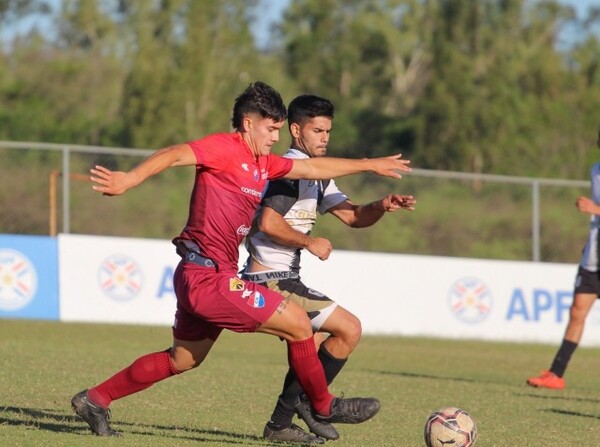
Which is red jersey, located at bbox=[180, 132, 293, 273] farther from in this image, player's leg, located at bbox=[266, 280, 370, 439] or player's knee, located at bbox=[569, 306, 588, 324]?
player's knee, located at bbox=[569, 306, 588, 324]

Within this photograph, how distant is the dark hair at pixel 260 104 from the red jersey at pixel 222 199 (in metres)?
0.21

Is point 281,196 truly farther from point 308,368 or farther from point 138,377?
point 138,377

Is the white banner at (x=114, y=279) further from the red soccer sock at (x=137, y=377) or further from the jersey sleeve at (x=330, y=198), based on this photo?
the red soccer sock at (x=137, y=377)

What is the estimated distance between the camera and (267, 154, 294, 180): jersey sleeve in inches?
296

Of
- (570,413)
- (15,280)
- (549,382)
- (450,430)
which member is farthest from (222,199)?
(15,280)

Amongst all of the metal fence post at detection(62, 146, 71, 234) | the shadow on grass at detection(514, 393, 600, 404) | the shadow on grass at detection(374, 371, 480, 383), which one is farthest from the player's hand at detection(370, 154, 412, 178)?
the metal fence post at detection(62, 146, 71, 234)

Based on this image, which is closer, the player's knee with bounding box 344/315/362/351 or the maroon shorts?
the maroon shorts

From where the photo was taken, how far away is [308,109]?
27.1 feet

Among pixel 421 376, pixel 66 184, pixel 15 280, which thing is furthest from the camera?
pixel 66 184

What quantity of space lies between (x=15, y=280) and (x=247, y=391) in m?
7.51

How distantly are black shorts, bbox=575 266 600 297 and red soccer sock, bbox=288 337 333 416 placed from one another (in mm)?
5615

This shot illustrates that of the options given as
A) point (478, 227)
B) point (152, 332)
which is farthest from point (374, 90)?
point (152, 332)

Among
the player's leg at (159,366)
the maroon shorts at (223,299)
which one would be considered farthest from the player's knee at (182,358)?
the maroon shorts at (223,299)

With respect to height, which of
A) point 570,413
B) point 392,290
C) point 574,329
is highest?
point 574,329
